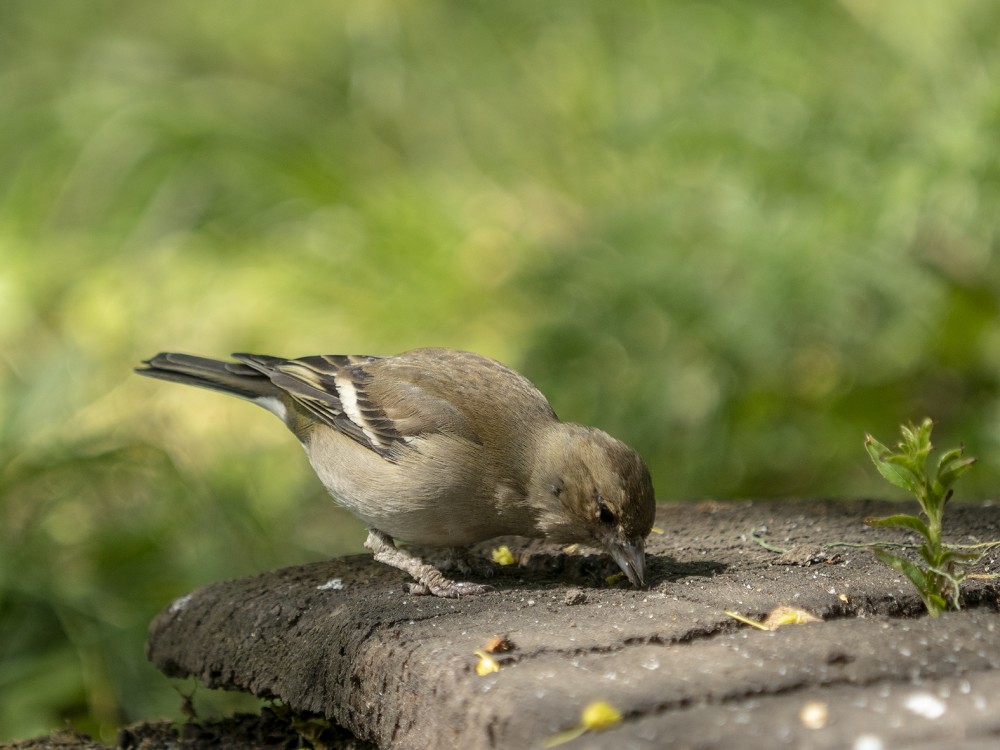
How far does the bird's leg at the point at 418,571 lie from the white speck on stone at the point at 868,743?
146cm

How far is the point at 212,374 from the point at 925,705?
3.27 meters

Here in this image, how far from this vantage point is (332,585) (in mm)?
3650

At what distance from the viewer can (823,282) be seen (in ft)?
20.4

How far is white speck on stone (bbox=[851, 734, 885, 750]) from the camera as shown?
6.73ft

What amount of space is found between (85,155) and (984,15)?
19.0 ft

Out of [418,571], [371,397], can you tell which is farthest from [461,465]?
[371,397]

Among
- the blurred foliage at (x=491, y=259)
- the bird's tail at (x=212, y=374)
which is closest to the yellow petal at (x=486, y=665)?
A: the bird's tail at (x=212, y=374)

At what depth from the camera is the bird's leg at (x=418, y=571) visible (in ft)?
11.2

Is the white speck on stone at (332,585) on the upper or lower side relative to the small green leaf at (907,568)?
lower

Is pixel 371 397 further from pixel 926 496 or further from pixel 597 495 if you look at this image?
pixel 926 496

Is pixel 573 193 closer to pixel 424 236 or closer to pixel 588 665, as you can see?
pixel 424 236

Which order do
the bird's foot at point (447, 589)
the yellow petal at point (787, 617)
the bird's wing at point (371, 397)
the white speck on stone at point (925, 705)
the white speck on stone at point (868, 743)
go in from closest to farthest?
1. the white speck on stone at point (868, 743)
2. the white speck on stone at point (925, 705)
3. the yellow petal at point (787, 617)
4. the bird's foot at point (447, 589)
5. the bird's wing at point (371, 397)

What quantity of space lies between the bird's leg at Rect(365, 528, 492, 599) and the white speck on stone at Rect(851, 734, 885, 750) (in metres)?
1.46

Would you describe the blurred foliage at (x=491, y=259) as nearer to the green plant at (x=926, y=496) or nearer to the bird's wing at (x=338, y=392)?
the bird's wing at (x=338, y=392)
